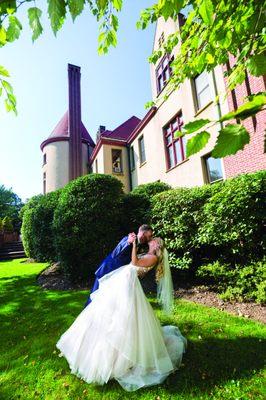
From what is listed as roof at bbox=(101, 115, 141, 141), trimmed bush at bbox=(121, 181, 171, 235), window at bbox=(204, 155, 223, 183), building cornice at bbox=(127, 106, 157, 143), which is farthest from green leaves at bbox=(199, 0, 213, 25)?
roof at bbox=(101, 115, 141, 141)

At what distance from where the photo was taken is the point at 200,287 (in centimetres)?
711

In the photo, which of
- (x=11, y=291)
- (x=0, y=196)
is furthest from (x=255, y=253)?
(x=0, y=196)

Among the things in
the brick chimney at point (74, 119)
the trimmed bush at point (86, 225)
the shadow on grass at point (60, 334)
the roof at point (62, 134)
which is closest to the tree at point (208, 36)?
the shadow on grass at point (60, 334)

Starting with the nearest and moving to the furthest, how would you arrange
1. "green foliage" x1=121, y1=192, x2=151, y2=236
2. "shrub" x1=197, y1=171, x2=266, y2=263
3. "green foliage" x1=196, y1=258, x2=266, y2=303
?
1. "green foliage" x1=196, y1=258, x2=266, y2=303
2. "shrub" x1=197, y1=171, x2=266, y2=263
3. "green foliage" x1=121, y1=192, x2=151, y2=236

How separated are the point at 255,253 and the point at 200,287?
5.92 ft

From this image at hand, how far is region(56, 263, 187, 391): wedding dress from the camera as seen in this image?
3.41 meters

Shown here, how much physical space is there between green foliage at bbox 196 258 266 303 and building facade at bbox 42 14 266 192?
3278mm

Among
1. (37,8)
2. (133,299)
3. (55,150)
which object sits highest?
(55,150)

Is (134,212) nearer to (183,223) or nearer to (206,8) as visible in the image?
(183,223)

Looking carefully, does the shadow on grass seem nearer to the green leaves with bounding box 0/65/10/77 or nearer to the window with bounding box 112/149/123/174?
the green leaves with bounding box 0/65/10/77

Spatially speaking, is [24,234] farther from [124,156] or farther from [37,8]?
[37,8]

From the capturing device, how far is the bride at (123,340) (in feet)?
11.2

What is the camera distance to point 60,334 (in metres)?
5.09

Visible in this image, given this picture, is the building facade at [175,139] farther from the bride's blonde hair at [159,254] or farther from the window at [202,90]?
the bride's blonde hair at [159,254]
